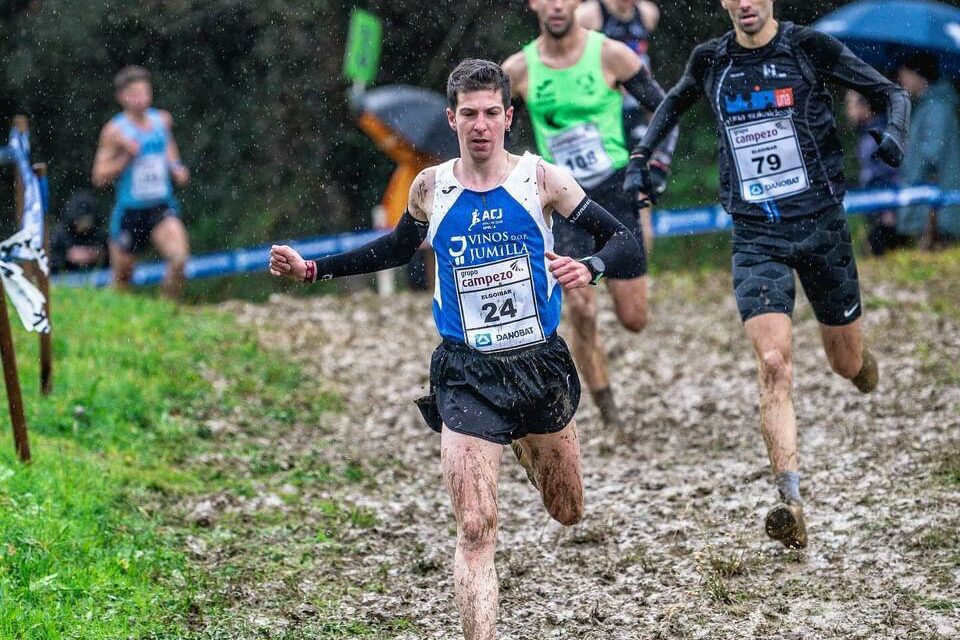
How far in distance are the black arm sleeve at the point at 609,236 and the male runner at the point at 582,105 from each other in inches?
105

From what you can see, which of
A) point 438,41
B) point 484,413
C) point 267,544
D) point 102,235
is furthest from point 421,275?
point 484,413

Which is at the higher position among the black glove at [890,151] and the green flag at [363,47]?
the green flag at [363,47]

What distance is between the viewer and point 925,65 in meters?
14.4

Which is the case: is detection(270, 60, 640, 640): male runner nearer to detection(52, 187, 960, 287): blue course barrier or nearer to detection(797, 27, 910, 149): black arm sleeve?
detection(797, 27, 910, 149): black arm sleeve

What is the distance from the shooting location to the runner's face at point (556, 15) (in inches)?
302

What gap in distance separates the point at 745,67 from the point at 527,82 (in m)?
1.87

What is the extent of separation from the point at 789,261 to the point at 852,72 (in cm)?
95

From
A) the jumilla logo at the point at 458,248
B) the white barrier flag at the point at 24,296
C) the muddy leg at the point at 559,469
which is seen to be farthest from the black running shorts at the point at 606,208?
the white barrier flag at the point at 24,296

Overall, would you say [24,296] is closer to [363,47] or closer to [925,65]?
[363,47]

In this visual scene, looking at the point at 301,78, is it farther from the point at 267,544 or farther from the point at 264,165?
the point at 267,544

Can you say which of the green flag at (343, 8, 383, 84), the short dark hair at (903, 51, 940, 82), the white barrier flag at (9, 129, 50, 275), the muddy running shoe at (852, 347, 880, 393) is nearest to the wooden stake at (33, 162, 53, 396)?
the white barrier flag at (9, 129, 50, 275)

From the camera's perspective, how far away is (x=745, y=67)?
21.0 ft

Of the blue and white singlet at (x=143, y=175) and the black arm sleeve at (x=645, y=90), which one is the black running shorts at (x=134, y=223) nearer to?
the blue and white singlet at (x=143, y=175)

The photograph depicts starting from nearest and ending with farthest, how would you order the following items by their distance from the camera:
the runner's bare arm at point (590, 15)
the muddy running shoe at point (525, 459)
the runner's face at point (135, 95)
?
the muddy running shoe at point (525, 459)
the runner's bare arm at point (590, 15)
the runner's face at point (135, 95)
